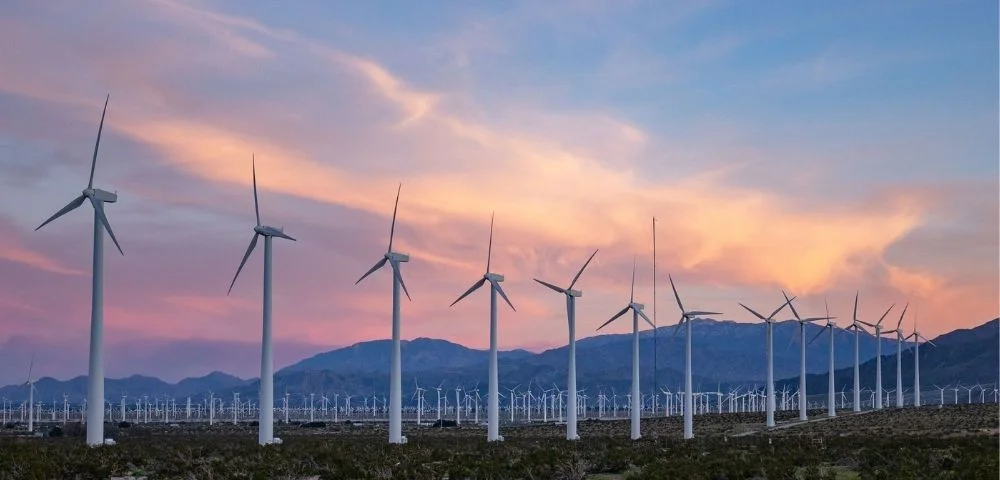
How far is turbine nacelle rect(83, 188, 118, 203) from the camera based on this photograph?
206ft

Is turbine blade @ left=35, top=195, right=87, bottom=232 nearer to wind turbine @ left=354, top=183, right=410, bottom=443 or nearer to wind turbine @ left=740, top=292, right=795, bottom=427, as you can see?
wind turbine @ left=354, top=183, right=410, bottom=443

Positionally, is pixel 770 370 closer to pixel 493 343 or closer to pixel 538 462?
pixel 493 343

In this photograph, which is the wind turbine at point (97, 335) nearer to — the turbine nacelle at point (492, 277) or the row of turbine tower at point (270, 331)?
the row of turbine tower at point (270, 331)

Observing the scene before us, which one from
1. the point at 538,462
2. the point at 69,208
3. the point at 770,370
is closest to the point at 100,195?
the point at 69,208

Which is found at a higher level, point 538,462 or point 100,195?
point 100,195

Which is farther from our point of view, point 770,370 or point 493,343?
point 770,370

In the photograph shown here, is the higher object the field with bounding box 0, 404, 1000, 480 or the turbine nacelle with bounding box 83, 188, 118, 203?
the turbine nacelle with bounding box 83, 188, 118, 203

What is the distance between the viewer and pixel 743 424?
366 feet

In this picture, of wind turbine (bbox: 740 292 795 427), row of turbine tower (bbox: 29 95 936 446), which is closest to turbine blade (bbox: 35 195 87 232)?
row of turbine tower (bbox: 29 95 936 446)

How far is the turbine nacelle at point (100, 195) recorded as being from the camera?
→ 6275 cm

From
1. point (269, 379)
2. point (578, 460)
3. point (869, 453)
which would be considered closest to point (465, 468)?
point (578, 460)

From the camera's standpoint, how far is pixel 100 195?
63.2 m

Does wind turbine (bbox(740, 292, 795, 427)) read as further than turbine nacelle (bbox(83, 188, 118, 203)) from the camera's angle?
Yes

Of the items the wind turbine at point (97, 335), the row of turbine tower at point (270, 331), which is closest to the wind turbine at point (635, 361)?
the row of turbine tower at point (270, 331)
